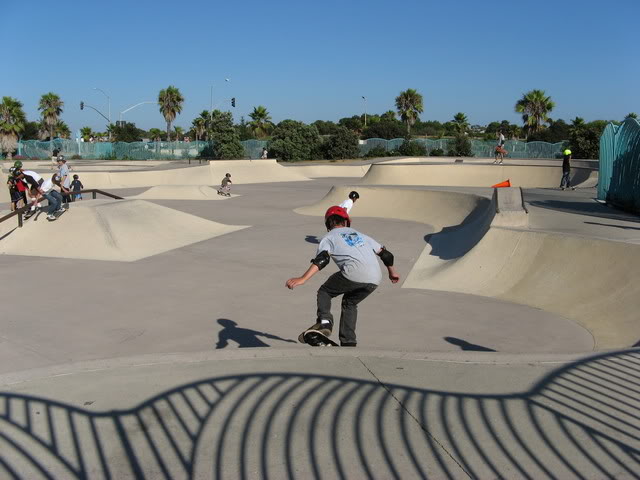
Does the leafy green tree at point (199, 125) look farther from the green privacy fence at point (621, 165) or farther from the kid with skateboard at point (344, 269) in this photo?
the kid with skateboard at point (344, 269)

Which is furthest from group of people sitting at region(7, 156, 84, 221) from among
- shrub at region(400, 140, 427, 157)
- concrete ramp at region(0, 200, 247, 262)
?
shrub at region(400, 140, 427, 157)

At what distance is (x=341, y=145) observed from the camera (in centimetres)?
5316

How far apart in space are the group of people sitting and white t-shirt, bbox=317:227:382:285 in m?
10.7

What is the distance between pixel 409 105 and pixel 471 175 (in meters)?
52.1

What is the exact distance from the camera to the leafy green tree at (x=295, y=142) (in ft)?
178

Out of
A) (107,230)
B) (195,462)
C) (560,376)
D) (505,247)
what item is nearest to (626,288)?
(505,247)

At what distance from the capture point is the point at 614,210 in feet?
49.8

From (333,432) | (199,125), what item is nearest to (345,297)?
(333,432)

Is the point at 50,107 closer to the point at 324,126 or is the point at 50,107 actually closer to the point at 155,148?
Answer: the point at 155,148

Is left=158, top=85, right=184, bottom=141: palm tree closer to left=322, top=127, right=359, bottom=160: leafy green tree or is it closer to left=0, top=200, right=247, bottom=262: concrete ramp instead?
left=322, top=127, right=359, bottom=160: leafy green tree

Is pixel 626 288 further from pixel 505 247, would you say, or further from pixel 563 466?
pixel 563 466

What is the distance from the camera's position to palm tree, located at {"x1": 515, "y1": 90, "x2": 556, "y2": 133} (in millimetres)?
65056

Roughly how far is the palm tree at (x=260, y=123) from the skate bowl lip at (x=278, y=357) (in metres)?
76.0

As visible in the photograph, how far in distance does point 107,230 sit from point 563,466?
488 inches
